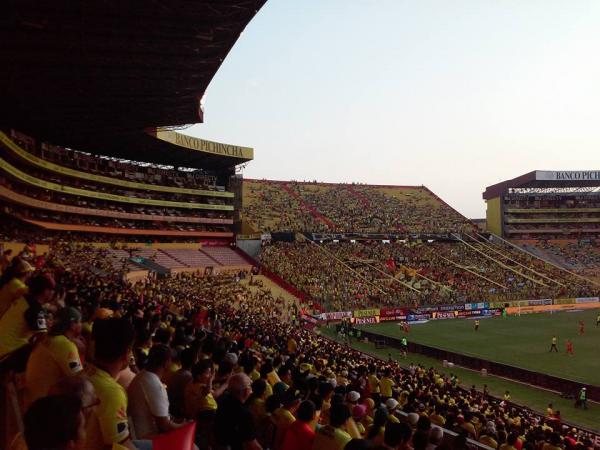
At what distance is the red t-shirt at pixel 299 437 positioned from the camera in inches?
210

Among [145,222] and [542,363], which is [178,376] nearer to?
[542,363]

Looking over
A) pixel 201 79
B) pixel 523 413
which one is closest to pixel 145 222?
pixel 201 79

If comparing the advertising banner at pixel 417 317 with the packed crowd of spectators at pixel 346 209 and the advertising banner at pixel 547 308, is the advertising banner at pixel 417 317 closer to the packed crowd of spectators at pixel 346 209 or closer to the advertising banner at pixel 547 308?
the advertising banner at pixel 547 308

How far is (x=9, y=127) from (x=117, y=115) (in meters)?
12.8

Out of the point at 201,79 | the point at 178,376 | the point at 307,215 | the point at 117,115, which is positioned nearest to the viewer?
the point at 178,376

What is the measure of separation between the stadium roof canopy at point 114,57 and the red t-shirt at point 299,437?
16.1m

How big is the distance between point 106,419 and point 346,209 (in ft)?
252

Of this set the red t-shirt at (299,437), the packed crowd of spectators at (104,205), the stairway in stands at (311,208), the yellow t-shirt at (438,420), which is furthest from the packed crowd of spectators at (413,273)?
the red t-shirt at (299,437)

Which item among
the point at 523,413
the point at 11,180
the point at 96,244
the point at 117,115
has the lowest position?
the point at 523,413

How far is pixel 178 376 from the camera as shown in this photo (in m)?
6.04

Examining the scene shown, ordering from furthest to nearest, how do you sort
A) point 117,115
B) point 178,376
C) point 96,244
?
point 96,244
point 117,115
point 178,376

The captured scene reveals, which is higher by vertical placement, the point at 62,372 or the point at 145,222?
the point at 145,222

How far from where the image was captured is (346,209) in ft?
261

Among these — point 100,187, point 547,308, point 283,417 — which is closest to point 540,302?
point 547,308
